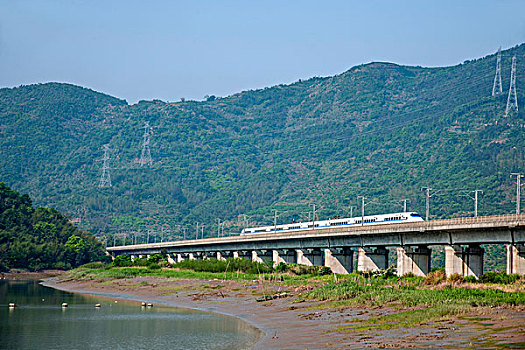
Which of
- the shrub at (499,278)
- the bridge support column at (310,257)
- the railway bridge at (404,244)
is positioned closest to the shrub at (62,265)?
the railway bridge at (404,244)

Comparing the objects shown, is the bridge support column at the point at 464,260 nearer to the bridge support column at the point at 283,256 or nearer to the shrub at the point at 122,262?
the bridge support column at the point at 283,256

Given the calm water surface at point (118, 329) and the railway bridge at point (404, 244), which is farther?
the railway bridge at point (404, 244)

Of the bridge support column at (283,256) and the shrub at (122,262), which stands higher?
the bridge support column at (283,256)

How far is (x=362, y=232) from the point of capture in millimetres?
83938

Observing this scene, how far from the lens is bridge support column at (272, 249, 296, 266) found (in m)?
112

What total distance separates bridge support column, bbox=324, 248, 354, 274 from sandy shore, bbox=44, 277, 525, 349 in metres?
24.2

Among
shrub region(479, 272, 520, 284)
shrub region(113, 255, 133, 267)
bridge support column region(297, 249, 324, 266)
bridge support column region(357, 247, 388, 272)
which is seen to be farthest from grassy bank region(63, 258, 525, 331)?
shrub region(113, 255, 133, 267)

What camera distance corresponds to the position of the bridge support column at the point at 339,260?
93.2 m

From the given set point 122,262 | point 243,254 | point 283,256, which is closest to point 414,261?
→ point 283,256

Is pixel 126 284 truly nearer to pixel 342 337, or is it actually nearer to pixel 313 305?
pixel 313 305

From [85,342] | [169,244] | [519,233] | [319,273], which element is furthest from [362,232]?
[169,244]

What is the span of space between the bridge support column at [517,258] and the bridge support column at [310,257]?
4532 cm

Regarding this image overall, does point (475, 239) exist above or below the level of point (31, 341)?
above

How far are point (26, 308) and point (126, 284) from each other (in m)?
29.1
